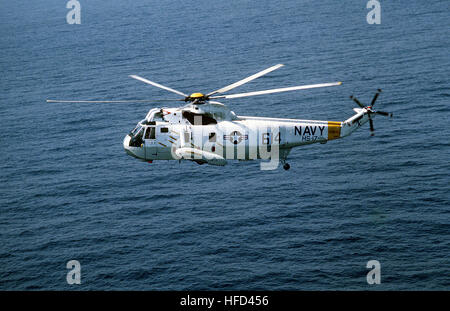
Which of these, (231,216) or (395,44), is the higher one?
(395,44)

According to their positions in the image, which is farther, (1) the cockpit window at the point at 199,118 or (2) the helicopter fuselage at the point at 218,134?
(1) the cockpit window at the point at 199,118

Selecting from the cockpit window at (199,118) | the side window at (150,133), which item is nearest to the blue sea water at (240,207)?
the side window at (150,133)

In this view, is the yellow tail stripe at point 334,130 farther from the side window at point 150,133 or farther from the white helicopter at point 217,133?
the side window at point 150,133

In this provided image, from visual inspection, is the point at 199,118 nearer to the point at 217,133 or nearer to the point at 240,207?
the point at 217,133

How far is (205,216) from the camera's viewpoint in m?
100

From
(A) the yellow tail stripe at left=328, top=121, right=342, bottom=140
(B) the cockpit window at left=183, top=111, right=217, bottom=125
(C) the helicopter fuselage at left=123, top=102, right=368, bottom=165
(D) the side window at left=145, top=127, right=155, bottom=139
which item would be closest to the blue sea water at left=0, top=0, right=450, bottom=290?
(A) the yellow tail stripe at left=328, top=121, right=342, bottom=140

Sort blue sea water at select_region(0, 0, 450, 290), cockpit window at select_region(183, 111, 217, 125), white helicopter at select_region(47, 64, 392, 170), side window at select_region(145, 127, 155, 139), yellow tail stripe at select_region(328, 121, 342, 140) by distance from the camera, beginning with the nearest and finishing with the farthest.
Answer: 1. white helicopter at select_region(47, 64, 392, 170)
2. cockpit window at select_region(183, 111, 217, 125)
3. side window at select_region(145, 127, 155, 139)
4. yellow tail stripe at select_region(328, 121, 342, 140)
5. blue sea water at select_region(0, 0, 450, 290)

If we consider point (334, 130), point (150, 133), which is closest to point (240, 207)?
point (334, 130)

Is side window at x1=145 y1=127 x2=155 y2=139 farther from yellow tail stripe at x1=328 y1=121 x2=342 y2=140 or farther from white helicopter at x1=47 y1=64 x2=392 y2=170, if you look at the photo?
yellow tail stripe at x1=328 y1=121 x2=342 y2=140

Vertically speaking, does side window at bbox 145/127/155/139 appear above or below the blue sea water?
above
